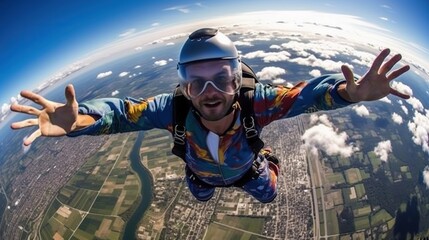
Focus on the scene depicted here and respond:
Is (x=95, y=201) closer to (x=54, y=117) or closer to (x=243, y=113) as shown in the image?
(x=54, y=117)

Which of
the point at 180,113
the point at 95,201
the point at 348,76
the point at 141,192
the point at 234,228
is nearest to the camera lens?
the point at 348,76

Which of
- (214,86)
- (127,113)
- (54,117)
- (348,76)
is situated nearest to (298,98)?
(348,76)

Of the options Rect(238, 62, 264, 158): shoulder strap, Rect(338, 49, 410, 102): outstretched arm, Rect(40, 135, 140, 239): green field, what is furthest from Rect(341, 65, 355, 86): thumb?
Rect(40, 135, 140, 239): green field

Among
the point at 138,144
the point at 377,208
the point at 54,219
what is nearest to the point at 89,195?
the point at 54,219

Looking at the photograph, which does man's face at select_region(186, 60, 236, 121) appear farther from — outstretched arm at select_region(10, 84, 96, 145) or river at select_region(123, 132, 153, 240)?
river at select_region(123, 132, 153, 240)

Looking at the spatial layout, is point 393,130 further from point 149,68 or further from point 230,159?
point 149,68

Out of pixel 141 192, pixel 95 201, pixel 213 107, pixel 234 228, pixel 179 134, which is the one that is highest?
pixel 213 107

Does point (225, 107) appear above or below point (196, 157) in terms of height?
above
